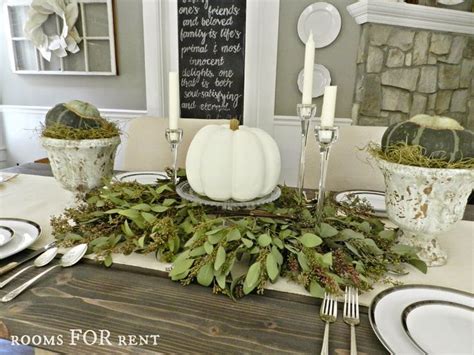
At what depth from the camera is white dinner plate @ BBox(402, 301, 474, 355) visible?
1.54ft

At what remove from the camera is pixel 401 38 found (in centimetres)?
218

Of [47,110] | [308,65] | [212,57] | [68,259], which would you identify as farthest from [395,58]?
[47,110]

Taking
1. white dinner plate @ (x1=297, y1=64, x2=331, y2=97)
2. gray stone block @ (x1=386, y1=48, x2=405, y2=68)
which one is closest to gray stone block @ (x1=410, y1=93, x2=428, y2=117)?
gray stone block @ (x1=386, y1=48, x2=405, y2=68)

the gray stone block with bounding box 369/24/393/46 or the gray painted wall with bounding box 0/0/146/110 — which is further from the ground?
the gray stone block with bounding box 369/24/393/46

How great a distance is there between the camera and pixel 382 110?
227cm

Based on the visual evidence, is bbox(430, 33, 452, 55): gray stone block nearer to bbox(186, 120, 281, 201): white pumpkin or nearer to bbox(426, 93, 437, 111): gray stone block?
bbox(426, 93, 437, 111): gray stone block

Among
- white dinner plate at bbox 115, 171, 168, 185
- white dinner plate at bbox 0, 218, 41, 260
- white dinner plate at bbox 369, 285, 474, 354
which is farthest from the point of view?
white dinner plate at bbox 115, 171, 168, 185

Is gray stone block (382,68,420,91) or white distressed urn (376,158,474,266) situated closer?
white distressed urn (376,158,474,266)

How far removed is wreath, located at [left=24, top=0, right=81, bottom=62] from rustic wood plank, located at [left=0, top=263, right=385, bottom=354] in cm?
247

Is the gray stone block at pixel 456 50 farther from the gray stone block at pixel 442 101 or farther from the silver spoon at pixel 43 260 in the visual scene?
the silver spoon at pixel 43 260

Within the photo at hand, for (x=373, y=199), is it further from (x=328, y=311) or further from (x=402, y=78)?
A: (x=402, y=78)

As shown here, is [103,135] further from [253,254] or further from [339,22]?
[339,22]

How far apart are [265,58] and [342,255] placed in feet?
6.59

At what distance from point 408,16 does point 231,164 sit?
1.97 m
